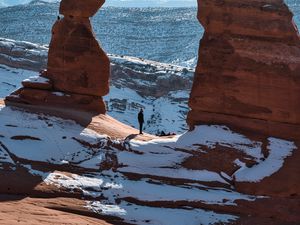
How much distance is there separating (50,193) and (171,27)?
108225mm

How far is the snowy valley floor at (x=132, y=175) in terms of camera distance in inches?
750

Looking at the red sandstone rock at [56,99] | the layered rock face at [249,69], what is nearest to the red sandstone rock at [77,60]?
the red sandstone rock at [56,99]

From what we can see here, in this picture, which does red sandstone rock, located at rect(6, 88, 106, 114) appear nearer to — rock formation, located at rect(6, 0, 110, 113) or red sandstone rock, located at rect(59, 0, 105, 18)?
rock formation, located at rect(6, 0, 110, 113)

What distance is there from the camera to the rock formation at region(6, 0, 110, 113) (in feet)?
84.6

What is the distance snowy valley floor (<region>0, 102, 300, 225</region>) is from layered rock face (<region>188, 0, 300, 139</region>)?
997 mm

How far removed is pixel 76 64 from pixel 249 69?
7854 millimetres

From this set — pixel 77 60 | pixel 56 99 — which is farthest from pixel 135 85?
pixel 56 99

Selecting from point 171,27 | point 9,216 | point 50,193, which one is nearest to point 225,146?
point 50,193

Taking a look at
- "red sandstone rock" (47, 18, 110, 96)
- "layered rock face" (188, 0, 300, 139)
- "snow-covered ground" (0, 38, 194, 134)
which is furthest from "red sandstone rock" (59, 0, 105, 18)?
"snow-covered ground" (0, 38, 194, 134)

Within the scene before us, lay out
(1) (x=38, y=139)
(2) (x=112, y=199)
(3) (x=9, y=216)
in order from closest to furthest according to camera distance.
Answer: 1. (3) (x=9, y=216)
2. (2) (x=112, y=199)
3. (1) (x=38, y=139)

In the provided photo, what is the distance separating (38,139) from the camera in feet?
72.0

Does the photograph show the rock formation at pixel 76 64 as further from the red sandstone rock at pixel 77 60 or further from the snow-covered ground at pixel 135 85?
the snow-covered ground at pixel 135 85

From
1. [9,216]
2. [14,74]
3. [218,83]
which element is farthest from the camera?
[14,74]

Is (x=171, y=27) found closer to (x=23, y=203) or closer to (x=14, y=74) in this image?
(x=14, y=74)
